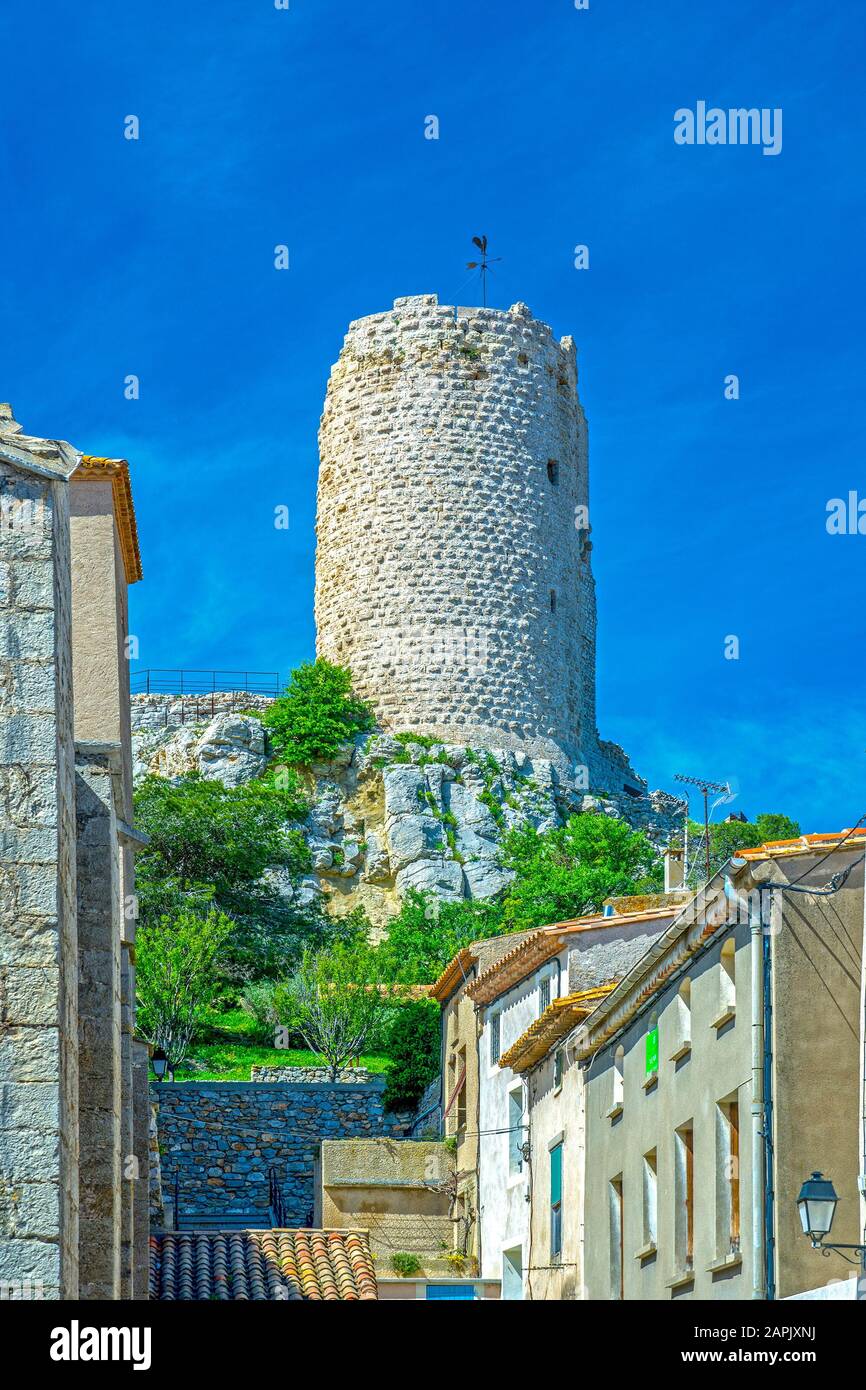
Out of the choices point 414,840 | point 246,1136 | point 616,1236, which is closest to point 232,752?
point 414,840

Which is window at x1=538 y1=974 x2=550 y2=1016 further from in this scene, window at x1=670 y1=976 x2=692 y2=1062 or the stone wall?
window at x1=670 y1=976 x2=692 y2=1062

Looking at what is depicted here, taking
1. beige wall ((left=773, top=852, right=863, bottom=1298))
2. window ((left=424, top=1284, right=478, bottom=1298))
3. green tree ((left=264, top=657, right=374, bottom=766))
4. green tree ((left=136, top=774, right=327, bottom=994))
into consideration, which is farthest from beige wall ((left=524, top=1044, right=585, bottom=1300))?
green tree ((left=264, top=657, right=374, bottom=766))

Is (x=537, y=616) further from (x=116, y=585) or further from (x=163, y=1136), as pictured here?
(x=116, y=585)

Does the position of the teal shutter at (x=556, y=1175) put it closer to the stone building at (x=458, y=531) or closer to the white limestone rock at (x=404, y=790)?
the white limestone rock at (x=404, y=790)

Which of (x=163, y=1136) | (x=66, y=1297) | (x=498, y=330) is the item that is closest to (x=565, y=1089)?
(x=163, y=1136)

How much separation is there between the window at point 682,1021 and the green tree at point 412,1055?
20.0 metres

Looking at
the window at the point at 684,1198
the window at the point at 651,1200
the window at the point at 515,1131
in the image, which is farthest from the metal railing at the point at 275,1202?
the window at the point at 684,1198

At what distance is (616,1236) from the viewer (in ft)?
65.9

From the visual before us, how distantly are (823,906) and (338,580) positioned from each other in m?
41.2

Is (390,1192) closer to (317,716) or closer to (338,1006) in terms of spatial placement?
(338,1006)

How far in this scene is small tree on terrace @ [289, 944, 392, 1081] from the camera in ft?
134

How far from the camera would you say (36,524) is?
9.34 m

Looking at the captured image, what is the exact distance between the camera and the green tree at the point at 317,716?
53844 millimetres

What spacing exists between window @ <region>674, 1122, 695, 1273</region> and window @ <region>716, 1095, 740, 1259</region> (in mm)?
956
